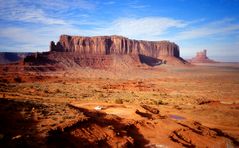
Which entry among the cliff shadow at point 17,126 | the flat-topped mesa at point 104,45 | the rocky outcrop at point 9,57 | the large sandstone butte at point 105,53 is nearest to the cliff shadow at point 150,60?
the large sandstone butte at point 105,53

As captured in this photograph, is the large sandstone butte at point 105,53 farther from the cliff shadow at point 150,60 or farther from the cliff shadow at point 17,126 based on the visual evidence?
the cliff shadow at point 17,126

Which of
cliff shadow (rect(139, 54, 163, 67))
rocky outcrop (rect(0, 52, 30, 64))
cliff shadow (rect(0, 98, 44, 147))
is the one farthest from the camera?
rocky outcrop (rect(0, 52, 30, 64))

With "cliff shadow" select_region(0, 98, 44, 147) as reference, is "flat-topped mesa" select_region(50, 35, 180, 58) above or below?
above

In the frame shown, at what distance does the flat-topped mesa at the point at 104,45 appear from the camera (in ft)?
375

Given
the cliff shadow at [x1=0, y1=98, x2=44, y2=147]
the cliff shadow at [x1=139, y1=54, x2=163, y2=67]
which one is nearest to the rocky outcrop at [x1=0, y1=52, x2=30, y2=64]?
the cliff shadow at [x1=139, y1=54, x2=163, y2=67]

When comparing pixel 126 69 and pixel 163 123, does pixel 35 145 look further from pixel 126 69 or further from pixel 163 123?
pixel 126 69

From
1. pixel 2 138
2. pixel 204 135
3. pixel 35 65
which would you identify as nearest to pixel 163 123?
pixel 204 135

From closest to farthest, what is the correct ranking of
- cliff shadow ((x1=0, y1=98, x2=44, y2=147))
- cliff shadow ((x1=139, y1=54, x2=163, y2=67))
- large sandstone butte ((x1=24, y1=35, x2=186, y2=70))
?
cliff shadow ((x1=0, y1=98, x2=44, y2=147)), large sandstone butte ((x1=24, y1=35, x2=186, y2=70)), cliff shadow ((x1=139, y1=54, x2=163, y2=67))

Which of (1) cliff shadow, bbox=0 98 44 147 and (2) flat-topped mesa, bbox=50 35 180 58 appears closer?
(1) cliff shadow, bbox=0 98 44 147

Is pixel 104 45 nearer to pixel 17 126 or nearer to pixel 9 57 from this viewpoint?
pixel 9 57

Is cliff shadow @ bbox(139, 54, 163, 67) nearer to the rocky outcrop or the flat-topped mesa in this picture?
the flat-topped mesa

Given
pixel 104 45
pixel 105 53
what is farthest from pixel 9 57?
pixel 105 53

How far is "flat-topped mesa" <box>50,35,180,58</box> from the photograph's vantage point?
11431 cm

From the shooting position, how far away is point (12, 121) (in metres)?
11.9
